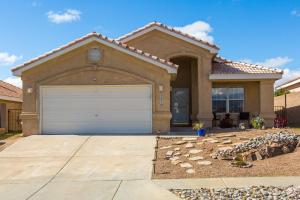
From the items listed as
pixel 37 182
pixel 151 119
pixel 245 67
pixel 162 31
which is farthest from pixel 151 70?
pixel 37 182

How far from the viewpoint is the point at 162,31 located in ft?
59.9

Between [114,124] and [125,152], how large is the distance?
3.76 metres

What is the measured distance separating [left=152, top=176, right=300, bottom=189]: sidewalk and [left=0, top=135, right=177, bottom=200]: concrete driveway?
0.42m

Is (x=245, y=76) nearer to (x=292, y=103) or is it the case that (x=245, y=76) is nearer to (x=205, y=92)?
(x=205, y=92)

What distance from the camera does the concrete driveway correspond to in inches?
301

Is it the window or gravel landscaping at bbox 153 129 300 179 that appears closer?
gravel landscaping at bbox 153 129 300 179

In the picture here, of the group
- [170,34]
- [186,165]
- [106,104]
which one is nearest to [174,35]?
[170,34]

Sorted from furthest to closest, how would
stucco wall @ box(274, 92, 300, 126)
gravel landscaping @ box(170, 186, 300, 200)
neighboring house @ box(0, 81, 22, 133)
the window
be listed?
1. stucco wall @ box(274, 92, 300, 126)
2. neighboring house @ box(0, 81, 22, 133)
3. the window
4. gravel landscaping @ box(170, 186, 300, 200)

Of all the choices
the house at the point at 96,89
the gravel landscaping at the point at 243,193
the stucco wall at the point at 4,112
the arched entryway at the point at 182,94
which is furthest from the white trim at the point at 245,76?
the stucco wall at the point at 4,112

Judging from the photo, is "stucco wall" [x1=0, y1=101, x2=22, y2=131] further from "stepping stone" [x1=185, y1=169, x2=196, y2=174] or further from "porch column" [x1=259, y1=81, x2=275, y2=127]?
"porch column" [x1=259, y1=81, x2=275, y2=127]

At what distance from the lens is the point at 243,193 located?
7289 millimetres

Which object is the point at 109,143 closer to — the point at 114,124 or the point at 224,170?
the point at 114,124

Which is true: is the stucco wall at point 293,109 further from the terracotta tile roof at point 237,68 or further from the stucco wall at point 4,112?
the stucco wall at point 4,112

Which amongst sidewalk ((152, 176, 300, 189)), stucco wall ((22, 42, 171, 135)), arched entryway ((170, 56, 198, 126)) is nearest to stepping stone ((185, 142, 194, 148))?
stucco wall ((22, 42, 171, 135))
